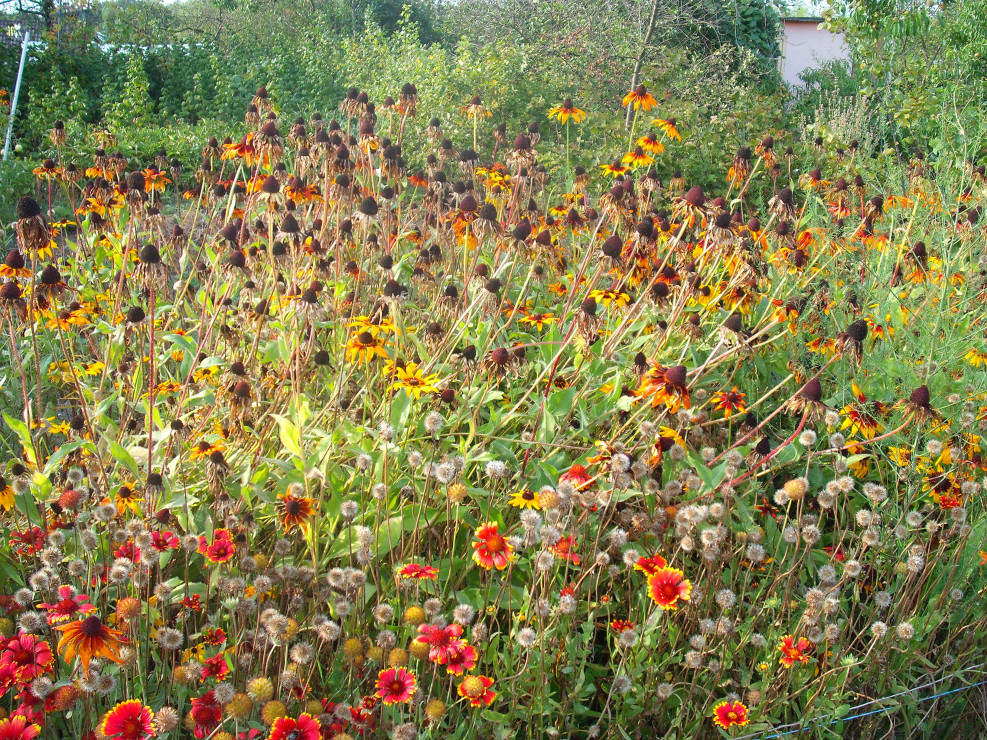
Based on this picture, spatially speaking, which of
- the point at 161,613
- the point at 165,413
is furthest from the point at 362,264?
the point at 161,613

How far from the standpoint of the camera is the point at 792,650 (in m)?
1.72

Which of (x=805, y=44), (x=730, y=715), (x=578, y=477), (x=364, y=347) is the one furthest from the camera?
(x=805, y=44)

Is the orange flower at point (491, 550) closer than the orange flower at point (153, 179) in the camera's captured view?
Yes

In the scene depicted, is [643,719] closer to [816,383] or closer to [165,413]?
[816,383]

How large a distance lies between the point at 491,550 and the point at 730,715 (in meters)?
0.58

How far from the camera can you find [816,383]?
209 centimetres

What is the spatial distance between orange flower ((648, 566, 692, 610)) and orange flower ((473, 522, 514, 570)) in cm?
30

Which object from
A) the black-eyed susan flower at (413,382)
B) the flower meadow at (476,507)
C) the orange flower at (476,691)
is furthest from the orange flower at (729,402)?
the orange flower at (476,691)

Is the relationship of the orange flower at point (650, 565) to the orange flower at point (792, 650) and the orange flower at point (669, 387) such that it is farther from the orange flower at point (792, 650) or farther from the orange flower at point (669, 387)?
the orange flower at point (669, 387)

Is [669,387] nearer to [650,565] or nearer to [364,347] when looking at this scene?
[650,565]

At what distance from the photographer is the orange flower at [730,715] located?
1.61 meters

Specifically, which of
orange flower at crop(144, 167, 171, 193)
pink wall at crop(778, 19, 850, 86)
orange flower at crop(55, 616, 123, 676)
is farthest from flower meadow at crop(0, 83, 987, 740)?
pink wall at crop(778, 19, 850, 86)

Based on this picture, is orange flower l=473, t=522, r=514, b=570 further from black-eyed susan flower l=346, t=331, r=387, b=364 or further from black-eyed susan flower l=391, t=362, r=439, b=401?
black-eyed susan flower l=346, t=331, r=387, b=364

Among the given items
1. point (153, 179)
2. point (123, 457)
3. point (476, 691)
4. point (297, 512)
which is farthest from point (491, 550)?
point (153, 179)
